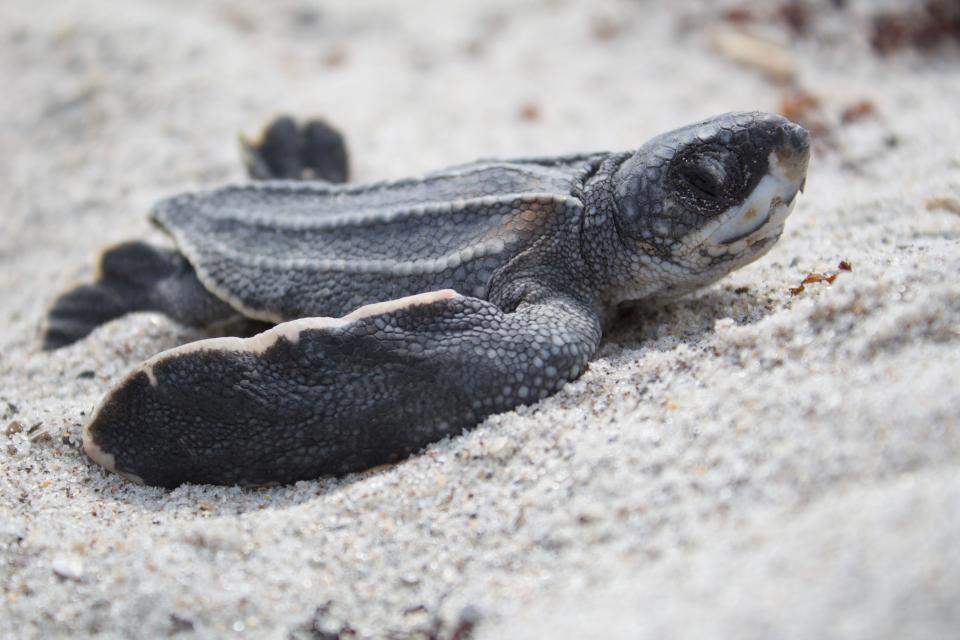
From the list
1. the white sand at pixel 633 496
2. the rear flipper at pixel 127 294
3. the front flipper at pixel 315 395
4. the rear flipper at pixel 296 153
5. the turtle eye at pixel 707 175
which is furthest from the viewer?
the rear flipper at pixel 296 153

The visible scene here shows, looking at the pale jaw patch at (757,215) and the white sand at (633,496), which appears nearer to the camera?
the white sand at (633,496)

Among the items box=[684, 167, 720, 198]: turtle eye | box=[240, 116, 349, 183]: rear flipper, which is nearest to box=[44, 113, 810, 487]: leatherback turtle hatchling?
box=[684, 167, 720, 198]: turtle eye

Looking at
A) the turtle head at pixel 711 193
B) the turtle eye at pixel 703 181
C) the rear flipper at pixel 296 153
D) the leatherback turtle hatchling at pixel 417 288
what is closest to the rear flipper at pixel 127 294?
the leatherback turtle hatchling at pixel 417 288

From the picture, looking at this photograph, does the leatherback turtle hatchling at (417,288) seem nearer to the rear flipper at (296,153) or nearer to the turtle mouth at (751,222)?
the turtle mouth at (751,222)

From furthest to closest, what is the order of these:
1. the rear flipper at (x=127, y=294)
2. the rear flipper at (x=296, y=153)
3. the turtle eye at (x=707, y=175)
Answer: the rear flipper at (x=296, y=153), the rear flipper at (x=127, y=294), the turtle eye at (x=707, y=175)

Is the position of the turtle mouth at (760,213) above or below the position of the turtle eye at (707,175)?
below

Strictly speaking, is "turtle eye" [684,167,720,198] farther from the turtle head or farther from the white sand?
the white sand

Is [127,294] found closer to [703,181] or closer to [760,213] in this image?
[703,181]
